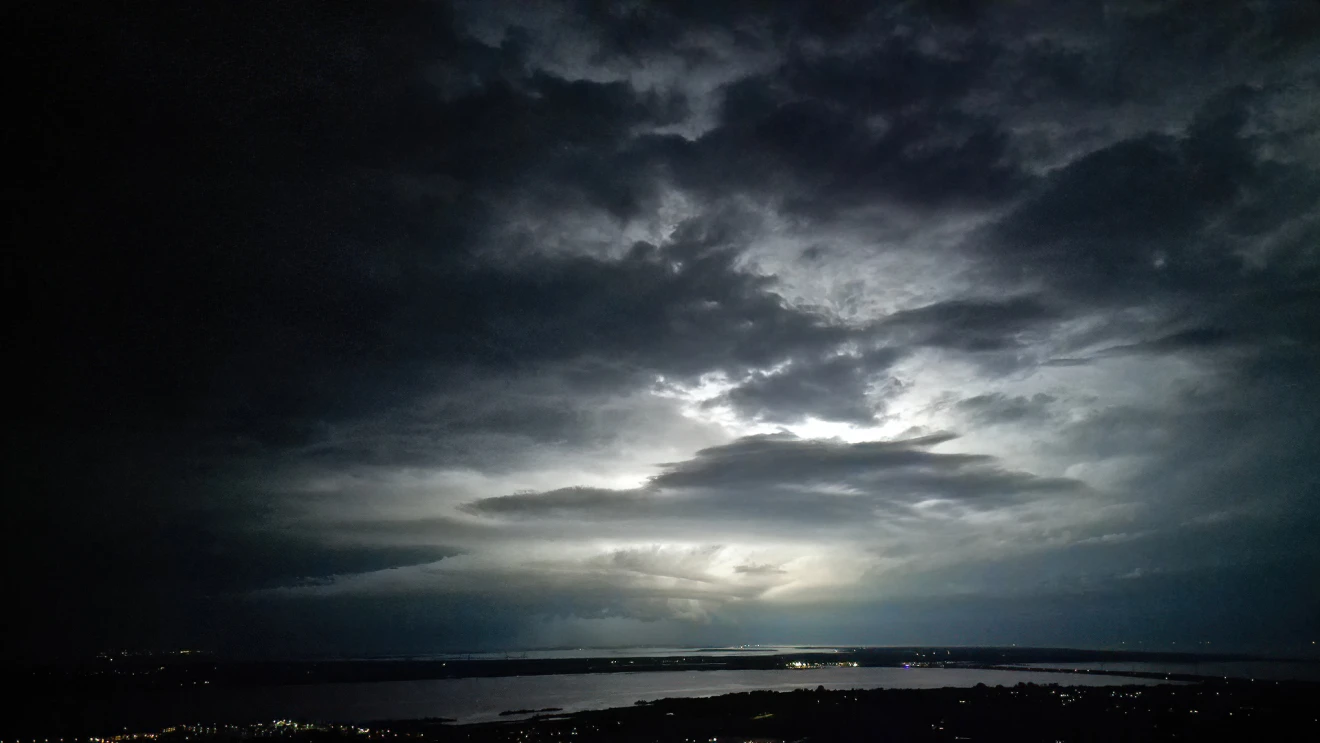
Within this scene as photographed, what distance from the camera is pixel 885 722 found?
8662 centimetres

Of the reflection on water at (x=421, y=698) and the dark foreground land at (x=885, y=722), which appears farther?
the reflection on water at (x=421, y=698)

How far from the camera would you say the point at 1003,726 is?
8350 centimetres

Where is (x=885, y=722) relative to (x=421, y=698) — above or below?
above

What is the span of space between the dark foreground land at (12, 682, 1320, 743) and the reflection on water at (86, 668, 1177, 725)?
A: 61.4ft

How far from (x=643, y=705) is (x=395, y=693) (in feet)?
245

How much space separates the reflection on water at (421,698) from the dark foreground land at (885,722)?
61.4 feet

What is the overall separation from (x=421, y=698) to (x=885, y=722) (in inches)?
3859

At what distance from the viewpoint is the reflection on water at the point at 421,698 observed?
368 feet

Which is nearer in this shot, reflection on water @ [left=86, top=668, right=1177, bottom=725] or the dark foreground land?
the dark foreground land

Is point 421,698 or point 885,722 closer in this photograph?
point 885,722

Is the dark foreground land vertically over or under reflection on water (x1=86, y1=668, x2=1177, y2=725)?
over

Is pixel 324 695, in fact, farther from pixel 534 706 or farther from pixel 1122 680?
pixel 1122 680

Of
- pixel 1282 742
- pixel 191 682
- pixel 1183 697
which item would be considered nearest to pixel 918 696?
pixel 1183 697

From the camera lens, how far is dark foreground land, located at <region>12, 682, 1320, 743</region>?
7638cm
